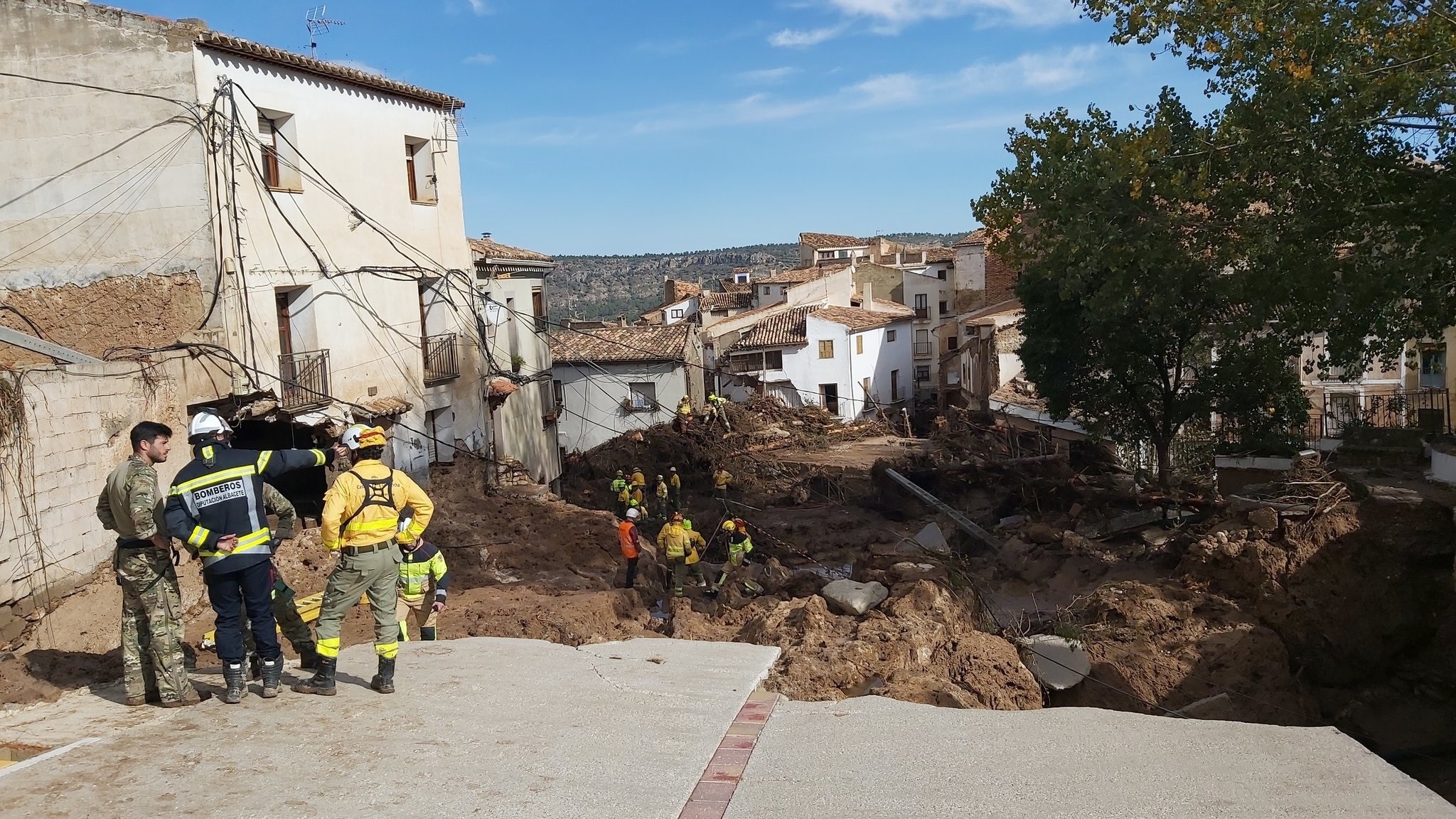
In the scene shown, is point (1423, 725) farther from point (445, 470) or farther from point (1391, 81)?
point (445, 470)

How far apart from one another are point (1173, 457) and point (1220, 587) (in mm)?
14352

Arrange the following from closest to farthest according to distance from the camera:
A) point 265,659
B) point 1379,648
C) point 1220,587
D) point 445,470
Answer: point 265,659, point 1379,648, point 1220,587, point 445,470

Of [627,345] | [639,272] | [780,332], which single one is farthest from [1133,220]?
[639,272]

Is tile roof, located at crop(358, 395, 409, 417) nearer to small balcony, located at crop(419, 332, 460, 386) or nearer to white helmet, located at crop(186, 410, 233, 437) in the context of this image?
small balcony, located at crop(419, 332, 460, 386)

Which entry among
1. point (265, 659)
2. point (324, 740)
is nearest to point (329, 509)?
point (265, 659)

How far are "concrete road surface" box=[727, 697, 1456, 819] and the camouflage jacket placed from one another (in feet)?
12.4

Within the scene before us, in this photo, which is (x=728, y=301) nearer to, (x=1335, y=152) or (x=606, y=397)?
(x=606, y=397)

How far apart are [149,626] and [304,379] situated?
11.1 metres

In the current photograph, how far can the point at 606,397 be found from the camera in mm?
36250

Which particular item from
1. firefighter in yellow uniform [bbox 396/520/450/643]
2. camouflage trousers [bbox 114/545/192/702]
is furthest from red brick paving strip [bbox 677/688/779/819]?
camouflage trousers [bbox 114/545/192/702]

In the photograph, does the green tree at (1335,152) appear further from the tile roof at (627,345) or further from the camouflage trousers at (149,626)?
the tile roof at (627,345)

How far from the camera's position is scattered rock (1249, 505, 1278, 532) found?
12.1 meters

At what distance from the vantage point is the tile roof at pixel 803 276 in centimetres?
5228

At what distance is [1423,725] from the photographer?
10.2 meters
